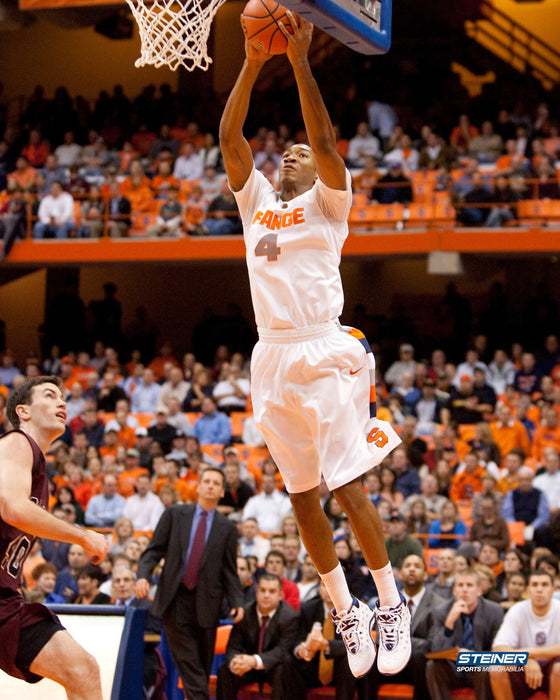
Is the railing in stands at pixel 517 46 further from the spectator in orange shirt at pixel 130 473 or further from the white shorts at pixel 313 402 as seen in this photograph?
the white shorts at pixel 313 402

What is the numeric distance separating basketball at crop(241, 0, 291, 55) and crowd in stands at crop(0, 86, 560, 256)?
10812 mm

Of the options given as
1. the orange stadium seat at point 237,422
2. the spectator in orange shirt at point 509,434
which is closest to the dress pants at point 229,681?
the spectator in orange shirt at point 509,434

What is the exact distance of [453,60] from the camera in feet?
67.1

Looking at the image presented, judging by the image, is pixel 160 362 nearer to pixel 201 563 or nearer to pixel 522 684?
pixel 201 563

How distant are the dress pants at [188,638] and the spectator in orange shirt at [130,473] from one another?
16.5ft

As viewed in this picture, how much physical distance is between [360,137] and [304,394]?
13184mm

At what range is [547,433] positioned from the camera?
12438 millimetres

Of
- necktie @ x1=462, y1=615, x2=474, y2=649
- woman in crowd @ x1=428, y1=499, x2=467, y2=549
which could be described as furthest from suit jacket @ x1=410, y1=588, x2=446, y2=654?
woman in crowd @ x1=428, y1=499, x2=467, y2=549

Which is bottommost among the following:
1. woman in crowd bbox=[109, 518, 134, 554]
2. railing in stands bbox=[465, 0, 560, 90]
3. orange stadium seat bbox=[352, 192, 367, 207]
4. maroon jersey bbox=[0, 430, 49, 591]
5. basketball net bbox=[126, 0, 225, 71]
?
woman in crowd bbox=[109, 518, 134, 554]

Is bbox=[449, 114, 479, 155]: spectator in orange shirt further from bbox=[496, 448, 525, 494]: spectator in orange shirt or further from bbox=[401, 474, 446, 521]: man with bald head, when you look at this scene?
bbox=[401, 474, 446, 521]: man with bald head

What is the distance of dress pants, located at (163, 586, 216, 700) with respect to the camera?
767 centimetres

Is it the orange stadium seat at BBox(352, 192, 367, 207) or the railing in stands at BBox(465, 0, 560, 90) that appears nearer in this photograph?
the orange stadium seat at BBox(352, 192, 367, 207)

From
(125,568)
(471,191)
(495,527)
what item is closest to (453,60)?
(471,191)

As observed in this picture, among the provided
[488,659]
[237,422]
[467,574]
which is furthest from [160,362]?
[488,659]
